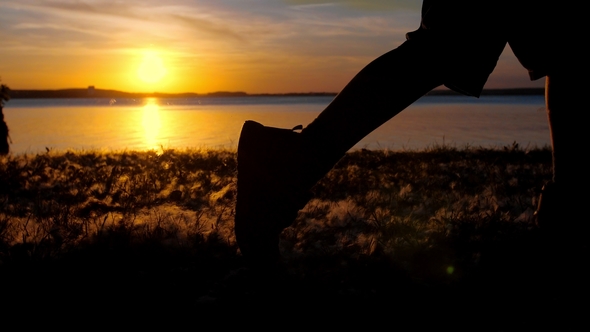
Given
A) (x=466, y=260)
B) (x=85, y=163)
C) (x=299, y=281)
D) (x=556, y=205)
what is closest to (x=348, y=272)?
(x=299, y=281)

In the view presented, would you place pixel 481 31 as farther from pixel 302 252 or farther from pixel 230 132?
pixel 230 132

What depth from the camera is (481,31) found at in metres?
1.79

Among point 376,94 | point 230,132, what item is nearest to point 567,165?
point 376,94

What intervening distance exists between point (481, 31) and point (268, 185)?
3.15 ft

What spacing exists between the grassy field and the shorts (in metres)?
0.80

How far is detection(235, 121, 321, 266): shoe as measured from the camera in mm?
1909

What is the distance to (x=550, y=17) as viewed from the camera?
189 centimetres

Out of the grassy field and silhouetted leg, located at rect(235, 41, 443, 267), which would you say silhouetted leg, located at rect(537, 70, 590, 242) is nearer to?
the grassy field

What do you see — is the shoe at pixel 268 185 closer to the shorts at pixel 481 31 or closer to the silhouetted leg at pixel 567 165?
the shorts at pixel 481 31

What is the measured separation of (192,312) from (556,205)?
1779 millimetres

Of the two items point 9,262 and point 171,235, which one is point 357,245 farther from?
point 9,262

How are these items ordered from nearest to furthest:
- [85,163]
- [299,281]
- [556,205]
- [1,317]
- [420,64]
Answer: [1,317] → [420,64] → [299,281] → [556,205] → [85,163]

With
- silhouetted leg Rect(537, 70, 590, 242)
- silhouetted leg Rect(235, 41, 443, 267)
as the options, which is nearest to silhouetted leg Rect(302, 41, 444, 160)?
silhouetted leg Rect(235, 41, 443, 267)

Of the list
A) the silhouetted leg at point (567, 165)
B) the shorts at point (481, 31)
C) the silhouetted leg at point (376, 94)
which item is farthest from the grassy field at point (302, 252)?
the shorts at point (481, 31)
